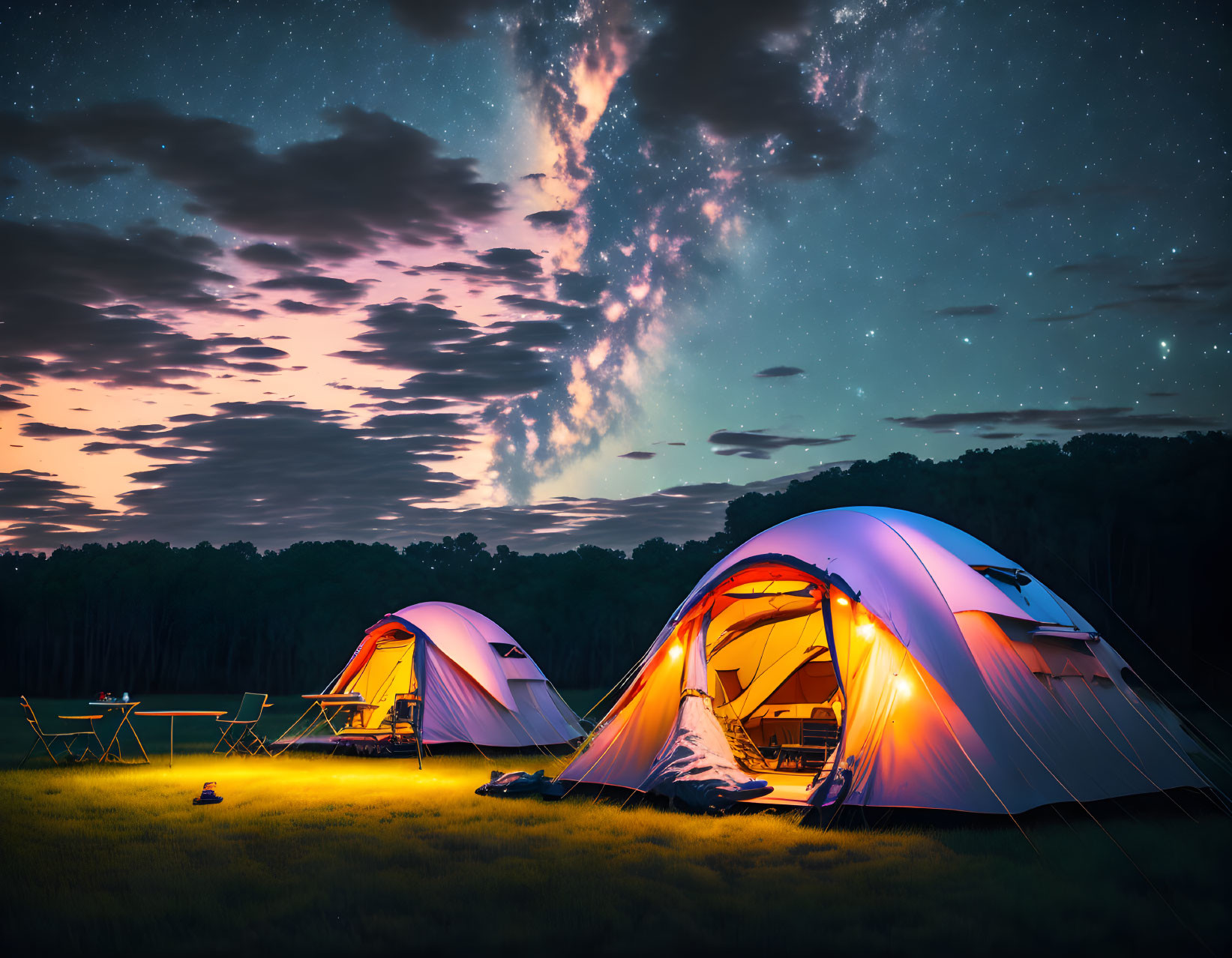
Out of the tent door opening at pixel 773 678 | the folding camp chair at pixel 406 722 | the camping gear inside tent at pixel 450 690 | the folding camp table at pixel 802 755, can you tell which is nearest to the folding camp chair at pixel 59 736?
the camping gear inside tent at pixel 450 690

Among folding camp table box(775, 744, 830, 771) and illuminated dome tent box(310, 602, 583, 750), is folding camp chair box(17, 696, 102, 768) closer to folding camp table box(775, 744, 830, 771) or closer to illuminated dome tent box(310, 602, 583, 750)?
illuminated dome tent box(310, 602, 583, 750)

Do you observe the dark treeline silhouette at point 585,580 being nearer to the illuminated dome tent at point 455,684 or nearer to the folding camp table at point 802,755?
the illuminated dome tent at point 455,684

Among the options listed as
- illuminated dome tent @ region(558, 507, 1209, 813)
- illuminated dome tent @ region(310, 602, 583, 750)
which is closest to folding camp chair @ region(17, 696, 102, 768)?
illuminated dome tent @ region(310, 602, 583, 750)

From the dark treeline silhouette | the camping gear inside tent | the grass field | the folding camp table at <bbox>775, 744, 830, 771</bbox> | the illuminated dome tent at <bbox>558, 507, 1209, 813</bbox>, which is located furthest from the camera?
the dark treeline silhouette

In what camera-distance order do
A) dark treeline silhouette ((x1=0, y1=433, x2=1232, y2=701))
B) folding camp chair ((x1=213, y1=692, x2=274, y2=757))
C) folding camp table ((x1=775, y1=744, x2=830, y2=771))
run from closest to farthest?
folding camp table ((x1=775, y1=744, x2=830, y2=771))
folding camp chair ((x1=213, y1=692, x2=274, y2=757))
dark treeline silhouette ((x1=0, y1=433, x2=1232, y2=701))

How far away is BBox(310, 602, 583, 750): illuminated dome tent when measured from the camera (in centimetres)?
1448

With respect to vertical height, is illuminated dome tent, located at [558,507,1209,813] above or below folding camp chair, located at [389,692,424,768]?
above

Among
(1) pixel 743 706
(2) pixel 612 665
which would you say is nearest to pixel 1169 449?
A: (2) pixel 612 665

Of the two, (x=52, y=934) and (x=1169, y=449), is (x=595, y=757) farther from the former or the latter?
(x=1169, y=449)

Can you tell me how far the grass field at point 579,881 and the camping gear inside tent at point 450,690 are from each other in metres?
4.71

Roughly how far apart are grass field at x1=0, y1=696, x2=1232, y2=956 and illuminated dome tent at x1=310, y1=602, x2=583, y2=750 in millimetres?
4711

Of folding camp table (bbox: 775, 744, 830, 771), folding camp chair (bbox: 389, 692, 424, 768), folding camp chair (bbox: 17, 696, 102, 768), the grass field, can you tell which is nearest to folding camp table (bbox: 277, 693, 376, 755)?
folding camp chair (bbox: 389, 692, 424, 768)

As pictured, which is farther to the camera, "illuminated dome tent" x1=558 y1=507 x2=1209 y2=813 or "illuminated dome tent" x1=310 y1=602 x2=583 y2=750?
"illuminated dome tent" x1=310 y1=602 x2=583 y2=750

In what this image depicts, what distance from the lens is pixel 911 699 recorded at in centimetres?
820
